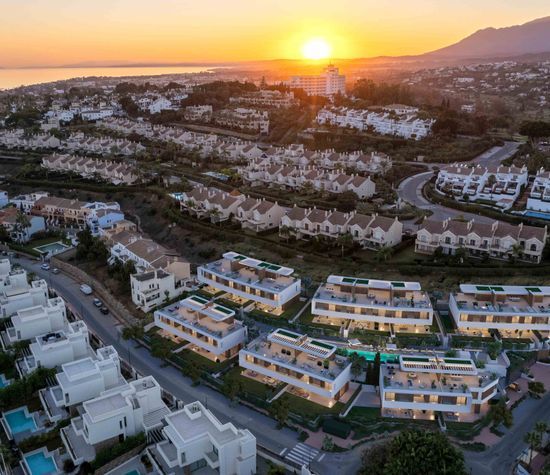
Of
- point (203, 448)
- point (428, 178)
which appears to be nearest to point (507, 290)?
point (203, 448)

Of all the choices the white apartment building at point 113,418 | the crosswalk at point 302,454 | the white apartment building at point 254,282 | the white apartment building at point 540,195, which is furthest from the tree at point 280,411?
the white apartment building at point 540,195

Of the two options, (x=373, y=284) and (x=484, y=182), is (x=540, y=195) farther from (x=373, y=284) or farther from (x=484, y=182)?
(x=373, y=284)

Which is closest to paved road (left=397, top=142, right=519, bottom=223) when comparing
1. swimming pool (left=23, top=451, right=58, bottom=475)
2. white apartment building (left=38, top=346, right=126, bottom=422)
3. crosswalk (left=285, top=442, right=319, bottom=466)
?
crosswalk (left=285, top=442, right=319, bottom=466)

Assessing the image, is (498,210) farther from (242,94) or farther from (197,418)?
(242,94)

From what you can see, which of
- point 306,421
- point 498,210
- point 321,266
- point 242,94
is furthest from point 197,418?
point 242,94

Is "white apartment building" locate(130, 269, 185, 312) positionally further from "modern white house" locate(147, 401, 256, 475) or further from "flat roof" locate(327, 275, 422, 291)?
"modern white house" locate(147, 401, 256, 475)

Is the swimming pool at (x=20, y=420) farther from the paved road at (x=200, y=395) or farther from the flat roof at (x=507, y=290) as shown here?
the flat roof at (x=507, y=290)
